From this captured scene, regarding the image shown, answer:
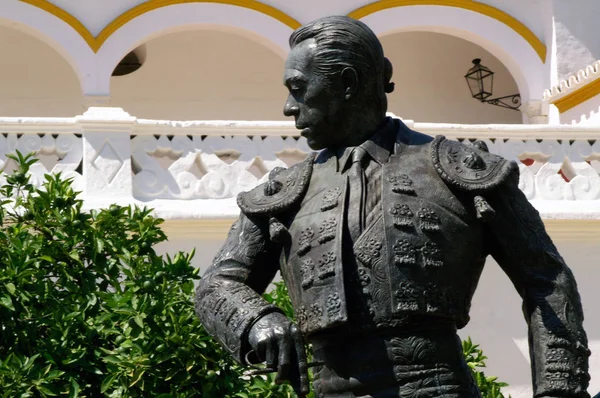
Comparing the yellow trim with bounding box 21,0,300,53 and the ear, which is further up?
the yellow trim with bounding box 21,0,300,53

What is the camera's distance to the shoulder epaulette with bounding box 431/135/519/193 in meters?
4.32

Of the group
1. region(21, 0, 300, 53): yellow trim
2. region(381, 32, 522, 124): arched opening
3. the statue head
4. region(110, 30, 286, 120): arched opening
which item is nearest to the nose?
the statue head

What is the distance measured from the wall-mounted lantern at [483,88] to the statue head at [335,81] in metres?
13.9

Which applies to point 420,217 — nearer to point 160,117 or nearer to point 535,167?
point 535,167

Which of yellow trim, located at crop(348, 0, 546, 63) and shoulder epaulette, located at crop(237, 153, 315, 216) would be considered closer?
shoulder epaulette, located at crop(237, 153, 315, 216)

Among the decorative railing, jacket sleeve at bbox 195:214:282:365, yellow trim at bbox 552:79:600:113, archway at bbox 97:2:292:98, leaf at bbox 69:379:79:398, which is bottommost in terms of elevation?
leaf at bbox 69:379:79:398

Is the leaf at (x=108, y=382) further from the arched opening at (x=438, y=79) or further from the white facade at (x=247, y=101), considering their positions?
the arched opening at (x=438, y=79)

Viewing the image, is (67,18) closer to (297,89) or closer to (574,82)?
(574,82)

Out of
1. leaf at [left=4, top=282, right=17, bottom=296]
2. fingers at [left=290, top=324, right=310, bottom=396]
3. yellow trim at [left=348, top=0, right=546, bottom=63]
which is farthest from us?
yellow trim at [left=348, top=0, right=546, bottom=63]

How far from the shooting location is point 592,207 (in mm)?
12219

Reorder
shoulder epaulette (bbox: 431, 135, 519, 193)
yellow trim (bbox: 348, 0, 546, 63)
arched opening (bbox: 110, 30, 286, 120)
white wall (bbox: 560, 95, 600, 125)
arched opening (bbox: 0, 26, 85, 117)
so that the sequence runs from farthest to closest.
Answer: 1. arched opening (bbox: 110, 30, 286, 120)
2. arched opening (bbox: 0, 26, 85, 117)
3. yellow trim (bbox: 348, 0, 546, 63)
4. white wall (bbox: 560, 95, 600, 125)
5. shoulder epaulette (bbox: 431, 135, 519, 193)

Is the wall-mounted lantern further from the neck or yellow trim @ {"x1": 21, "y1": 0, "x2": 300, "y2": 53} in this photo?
the neck

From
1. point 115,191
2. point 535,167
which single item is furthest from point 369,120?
point 535,167

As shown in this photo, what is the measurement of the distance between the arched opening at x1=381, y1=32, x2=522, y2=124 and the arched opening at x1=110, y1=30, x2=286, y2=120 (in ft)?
4.56
